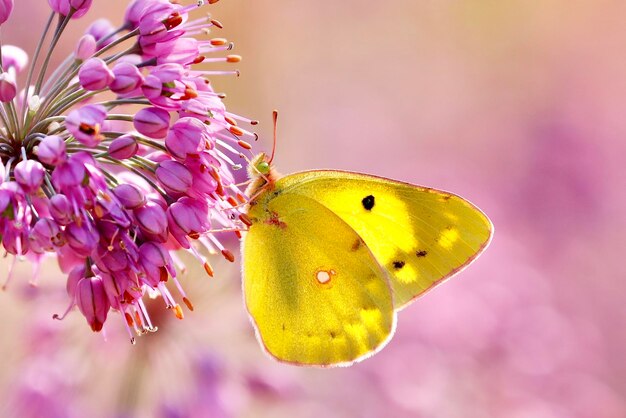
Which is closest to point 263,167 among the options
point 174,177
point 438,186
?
point 174,177

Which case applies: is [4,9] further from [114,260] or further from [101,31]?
[114,260]

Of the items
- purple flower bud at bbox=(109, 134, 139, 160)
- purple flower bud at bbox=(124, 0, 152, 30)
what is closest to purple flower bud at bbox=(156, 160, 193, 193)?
purple flower bud at bbox=(109, 134, 139, 160)

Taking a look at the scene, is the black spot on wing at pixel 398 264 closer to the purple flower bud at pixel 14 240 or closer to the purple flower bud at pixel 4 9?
the purple flower bud at pixel 14 240

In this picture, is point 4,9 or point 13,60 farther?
point 13,60

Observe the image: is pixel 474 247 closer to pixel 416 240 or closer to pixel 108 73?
pixel 416 240

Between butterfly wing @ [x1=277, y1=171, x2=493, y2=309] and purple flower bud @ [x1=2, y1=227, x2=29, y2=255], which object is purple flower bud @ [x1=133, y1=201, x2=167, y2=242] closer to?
purple flower bud @ [x1=2, y1=227, x2=29, y2=255]

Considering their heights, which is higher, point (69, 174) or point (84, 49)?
point (84, 49)

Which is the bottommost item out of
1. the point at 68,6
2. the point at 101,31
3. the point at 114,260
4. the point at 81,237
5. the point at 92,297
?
the point at 92,297
